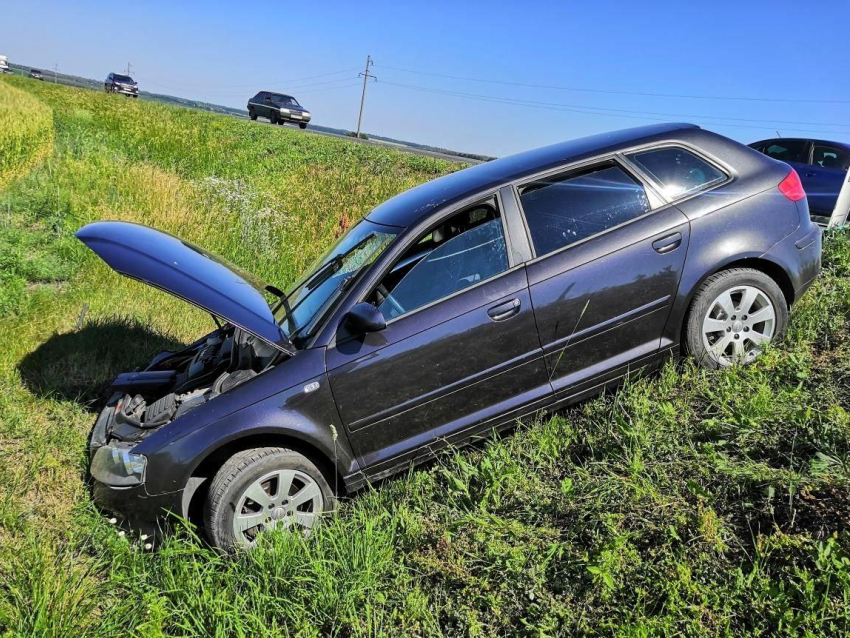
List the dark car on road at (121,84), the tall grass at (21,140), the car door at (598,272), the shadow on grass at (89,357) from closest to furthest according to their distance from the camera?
the car door at (598,272) → the shadow on grass at (89,357) → the tall grass at (21,140) → the dark car on road at (121,84)

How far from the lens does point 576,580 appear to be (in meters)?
2.92

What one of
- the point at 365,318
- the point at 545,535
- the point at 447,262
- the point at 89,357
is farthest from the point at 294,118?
the point at 545,535

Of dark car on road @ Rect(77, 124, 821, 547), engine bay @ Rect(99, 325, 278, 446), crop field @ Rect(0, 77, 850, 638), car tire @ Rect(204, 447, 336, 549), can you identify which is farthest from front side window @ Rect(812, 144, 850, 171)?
car tire @ Rect(204, 447, 336, 549)

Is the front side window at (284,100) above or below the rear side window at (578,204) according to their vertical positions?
above

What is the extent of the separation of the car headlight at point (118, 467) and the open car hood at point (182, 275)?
93 centimetres

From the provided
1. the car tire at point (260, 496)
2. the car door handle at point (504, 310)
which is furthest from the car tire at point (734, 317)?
the car tire at point (260, 496)

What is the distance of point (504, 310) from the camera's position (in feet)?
12.0

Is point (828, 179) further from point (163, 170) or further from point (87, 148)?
point (87, 148)

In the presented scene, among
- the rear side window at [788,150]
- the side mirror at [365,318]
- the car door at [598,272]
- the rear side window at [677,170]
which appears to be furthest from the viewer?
the rear side window at [788,150]

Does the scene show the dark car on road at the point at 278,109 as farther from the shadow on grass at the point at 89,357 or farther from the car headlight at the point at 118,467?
the car headlight at the point at 118,467

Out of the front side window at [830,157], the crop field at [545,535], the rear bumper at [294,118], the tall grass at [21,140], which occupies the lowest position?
the crop field at [545,535]

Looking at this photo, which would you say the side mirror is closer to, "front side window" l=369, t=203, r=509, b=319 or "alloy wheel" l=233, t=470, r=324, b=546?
"front side window" l=369, t=203, r=509, b=319

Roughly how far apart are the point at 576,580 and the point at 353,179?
40.5 feet

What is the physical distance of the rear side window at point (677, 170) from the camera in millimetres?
4109
